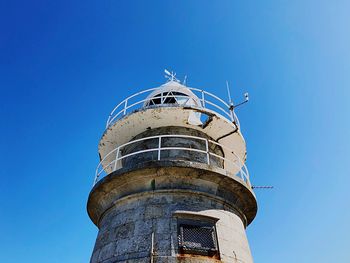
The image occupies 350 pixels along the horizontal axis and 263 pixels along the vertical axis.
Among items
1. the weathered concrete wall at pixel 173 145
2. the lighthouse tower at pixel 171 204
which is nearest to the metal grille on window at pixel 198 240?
the lighthouse tower at pixel 171 204

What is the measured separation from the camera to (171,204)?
802cm

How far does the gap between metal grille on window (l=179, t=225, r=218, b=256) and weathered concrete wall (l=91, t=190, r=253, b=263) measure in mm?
147

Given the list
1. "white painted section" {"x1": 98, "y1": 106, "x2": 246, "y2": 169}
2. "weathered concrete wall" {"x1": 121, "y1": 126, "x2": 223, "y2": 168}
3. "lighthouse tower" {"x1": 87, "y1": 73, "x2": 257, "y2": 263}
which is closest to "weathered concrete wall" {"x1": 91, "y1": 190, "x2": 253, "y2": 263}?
"lighthouse tower" {"x1": 87, "y1": 73, "x2": 257, "y2": 263}

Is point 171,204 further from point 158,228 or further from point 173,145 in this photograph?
point 173,145

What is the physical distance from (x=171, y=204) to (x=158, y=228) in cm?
81

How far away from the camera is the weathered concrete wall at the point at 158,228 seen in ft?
23.2

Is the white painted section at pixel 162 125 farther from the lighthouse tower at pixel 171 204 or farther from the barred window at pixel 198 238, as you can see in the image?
the barred window at pixel 198 238

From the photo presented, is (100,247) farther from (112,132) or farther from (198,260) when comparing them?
(112,132)

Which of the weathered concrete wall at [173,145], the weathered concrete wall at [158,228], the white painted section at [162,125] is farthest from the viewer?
the white painted section at [162,125]

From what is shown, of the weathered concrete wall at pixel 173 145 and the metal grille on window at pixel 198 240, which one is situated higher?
the weathered concrete wall at pixel 173 145

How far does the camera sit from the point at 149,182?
8555 mm

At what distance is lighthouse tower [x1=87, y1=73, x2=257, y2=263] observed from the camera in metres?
7.27

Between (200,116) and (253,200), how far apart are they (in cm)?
402

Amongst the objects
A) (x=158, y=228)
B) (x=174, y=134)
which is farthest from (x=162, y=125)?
(x=158, y=228)
